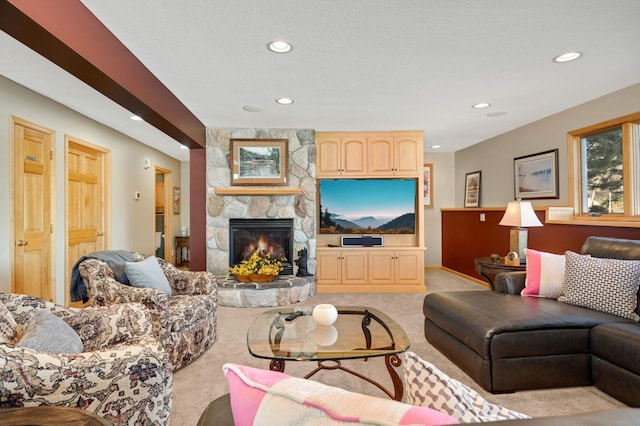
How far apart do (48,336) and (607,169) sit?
475 centimetres

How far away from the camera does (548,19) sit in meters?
2.04

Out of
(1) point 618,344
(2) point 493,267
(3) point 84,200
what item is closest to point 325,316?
(1) point 618,344

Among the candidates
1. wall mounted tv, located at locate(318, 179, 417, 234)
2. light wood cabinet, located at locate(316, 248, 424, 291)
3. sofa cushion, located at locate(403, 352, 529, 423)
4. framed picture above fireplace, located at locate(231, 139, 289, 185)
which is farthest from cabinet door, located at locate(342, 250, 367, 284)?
sofa cushion, located at locate(403, 352, 529, 423)

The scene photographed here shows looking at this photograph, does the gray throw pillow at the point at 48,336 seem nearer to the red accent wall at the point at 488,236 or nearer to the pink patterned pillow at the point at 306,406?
the pink patterned pillow at the point at 306,406

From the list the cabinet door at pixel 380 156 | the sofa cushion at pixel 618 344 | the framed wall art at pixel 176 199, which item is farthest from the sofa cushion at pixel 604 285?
the framed wall art at pixel 176 199

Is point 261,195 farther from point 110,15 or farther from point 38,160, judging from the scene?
point 110,15

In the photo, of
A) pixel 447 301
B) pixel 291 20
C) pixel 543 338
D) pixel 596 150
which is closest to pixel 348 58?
pixel 291 20

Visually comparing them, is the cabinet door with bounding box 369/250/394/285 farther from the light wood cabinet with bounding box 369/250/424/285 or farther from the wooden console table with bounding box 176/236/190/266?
the wooden console table with bounding box 176/236/190/266

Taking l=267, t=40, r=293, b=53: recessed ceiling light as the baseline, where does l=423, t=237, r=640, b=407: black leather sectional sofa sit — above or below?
below

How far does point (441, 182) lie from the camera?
20.4 feet

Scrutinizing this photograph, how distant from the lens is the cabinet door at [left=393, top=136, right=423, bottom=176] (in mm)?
4742

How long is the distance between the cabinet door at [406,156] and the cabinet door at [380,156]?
0.07 meters

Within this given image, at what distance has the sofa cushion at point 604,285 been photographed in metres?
2.22

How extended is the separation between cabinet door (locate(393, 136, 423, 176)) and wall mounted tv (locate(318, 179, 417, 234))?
178 mm
